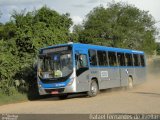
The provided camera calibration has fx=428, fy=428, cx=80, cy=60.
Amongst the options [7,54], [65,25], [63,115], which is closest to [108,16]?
[65,25]

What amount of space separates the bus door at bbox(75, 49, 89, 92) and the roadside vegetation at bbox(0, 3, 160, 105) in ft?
11.5

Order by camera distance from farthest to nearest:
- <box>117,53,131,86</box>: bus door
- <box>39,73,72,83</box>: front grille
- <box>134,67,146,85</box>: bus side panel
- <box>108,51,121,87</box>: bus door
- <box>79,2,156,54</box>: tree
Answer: <box>79,2,156,54</box>: tree, <box>134,67,146,85</box>: bus side panel, <box>117,53,131,86</box>: bus door, <box>108,51,121,87</box>: bus door, <box>39,73,72,83</box>: front grille

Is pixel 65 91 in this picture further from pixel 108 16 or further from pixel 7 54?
Result: pixel 108 16

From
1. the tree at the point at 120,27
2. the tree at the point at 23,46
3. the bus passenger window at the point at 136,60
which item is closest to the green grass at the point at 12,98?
the tree at the point at 23,46

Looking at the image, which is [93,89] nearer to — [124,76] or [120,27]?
[124,76]

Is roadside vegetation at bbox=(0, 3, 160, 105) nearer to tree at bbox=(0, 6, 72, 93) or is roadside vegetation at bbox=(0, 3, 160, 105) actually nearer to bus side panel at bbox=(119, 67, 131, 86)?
tree at bbox=(0, 6, 72, 93)

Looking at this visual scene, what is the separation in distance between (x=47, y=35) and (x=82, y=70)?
8.13 meters

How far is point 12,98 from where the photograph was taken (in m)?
22.7

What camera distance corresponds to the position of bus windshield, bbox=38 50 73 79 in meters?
21.7

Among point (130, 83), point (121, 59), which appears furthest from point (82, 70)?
point (130, 83)

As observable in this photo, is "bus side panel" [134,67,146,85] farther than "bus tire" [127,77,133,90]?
Yes

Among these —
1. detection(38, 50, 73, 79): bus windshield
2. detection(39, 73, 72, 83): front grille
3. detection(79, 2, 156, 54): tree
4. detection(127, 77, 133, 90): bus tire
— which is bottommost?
detection(127, 77, 133, 90): bus tire

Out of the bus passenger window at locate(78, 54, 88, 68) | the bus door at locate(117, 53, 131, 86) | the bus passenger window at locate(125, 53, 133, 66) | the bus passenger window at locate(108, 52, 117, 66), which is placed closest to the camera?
the bus passenger window at locate(78, 54, 88, 68)

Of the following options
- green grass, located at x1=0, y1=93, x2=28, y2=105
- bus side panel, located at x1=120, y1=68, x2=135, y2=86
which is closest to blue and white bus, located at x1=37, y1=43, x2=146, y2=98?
green grass, located at x1=0, y1=93, x2=28, y2=105
